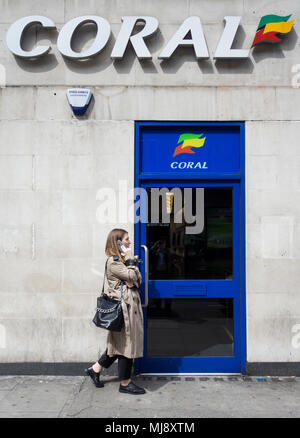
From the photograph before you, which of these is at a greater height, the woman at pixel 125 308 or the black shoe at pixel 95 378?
the woman at pixel 125 308

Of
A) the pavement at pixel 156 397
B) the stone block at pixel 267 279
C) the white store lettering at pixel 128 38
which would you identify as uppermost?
the white store lettering at pixel 128 38

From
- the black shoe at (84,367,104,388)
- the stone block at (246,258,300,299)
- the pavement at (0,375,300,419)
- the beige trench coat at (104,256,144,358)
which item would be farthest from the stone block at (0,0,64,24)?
the pavement at (0,375,300,419)

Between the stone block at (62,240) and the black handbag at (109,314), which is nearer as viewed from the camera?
the black handbag at (109,314)

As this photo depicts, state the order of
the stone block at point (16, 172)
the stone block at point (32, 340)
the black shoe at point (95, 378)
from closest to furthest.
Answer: the black shoe at point (95, 378)
the stone block at point (32, 340)
the stone block at point (16, 172)

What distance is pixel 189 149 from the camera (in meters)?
5.75

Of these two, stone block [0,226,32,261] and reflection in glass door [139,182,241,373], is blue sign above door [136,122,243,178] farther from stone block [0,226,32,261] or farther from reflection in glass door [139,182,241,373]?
stone block [0,226,32,261]

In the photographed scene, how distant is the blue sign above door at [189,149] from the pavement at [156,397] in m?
2.87

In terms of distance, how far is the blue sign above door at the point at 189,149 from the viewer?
5.73 m

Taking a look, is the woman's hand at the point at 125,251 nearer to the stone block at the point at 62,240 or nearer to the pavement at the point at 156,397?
the stone block at the point at 62,240

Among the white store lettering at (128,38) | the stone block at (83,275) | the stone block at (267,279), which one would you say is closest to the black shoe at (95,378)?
the stone block at (83,275)

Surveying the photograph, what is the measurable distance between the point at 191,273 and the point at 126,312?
4.35ft

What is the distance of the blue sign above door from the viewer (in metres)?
5.73

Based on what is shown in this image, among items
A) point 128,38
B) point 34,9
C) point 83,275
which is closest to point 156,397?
point 83,275

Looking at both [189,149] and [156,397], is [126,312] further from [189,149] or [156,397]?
[189,149]
